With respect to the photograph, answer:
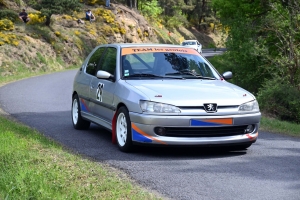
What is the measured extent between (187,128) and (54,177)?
2286mm

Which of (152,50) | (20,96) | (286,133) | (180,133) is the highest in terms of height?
(152,50)

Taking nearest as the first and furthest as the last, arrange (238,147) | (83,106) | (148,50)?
(238,147), (148,50), (83,106)

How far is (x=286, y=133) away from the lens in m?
11.7

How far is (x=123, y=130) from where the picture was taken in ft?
28.3

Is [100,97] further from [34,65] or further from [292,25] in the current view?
[34,65]

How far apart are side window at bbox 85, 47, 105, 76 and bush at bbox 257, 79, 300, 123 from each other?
8524mm

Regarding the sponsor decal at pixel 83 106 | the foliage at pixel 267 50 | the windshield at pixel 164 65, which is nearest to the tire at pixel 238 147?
the windshield at pixel 164 65

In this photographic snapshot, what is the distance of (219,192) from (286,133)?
5.81m

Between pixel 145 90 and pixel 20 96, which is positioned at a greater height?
pixel 145 90

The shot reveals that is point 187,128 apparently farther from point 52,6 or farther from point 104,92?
point 52,6

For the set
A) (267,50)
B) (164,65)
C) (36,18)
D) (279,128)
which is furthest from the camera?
(36,18)

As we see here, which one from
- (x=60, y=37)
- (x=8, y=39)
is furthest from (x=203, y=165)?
(x=60, y=37)

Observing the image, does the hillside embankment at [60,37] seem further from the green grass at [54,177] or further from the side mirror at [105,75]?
the green grass at [54,177]

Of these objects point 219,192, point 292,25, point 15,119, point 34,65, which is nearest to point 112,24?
point 34,65
